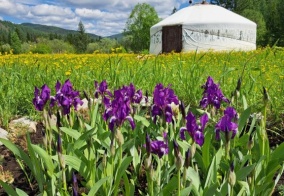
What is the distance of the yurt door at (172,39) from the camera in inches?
816

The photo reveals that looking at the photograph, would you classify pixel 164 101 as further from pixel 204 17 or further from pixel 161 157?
pixel 204 17

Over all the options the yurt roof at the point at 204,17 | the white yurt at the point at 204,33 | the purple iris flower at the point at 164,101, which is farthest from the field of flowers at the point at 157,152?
the yurt roof at the point at 204,17

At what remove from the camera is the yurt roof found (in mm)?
20977

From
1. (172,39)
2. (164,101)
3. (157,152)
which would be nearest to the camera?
(157,152)

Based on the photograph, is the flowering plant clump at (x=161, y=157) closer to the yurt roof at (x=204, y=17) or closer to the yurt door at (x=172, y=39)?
Result: the yurt door at (x=172, y=39)

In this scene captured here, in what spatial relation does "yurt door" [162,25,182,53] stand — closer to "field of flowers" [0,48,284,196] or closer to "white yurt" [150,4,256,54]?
"white yurt" [150,4,256,54]

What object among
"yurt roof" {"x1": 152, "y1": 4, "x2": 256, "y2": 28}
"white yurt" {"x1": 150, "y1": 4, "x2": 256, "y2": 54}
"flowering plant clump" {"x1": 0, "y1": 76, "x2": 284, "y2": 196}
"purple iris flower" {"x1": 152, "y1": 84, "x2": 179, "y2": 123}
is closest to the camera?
"flowering plant clump" {"x1": 0, "y1": 76, "x2": 284, "y2": 196}

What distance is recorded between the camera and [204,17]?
21.5 m

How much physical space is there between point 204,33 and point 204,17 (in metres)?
1.45

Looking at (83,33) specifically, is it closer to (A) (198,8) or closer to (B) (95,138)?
(A) (198,8)

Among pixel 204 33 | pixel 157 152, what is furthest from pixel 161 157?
pixel 204 33

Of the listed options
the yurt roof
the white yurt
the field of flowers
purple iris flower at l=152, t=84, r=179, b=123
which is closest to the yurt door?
the white yurt

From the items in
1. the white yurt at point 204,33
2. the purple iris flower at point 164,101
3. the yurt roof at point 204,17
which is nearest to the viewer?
the purple iris flower at point 164,101

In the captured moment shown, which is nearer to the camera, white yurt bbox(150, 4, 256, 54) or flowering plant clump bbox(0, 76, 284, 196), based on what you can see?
flowering plant clump bbox(0, 76, 284, 196)
